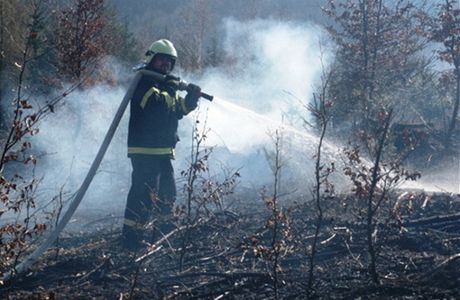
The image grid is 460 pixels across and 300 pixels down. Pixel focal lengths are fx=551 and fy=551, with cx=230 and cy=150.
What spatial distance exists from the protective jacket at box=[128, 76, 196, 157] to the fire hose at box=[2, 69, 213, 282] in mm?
86

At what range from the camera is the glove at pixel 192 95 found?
6.12 meters

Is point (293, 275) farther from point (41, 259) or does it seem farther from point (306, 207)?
point (41, 259)

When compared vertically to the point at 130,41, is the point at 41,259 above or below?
below

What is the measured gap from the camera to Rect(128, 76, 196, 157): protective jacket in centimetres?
577

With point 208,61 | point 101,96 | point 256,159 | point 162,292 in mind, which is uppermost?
point 208,61

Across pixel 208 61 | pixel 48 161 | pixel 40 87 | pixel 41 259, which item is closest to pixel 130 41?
pixel 208 61

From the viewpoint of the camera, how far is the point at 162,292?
4.13m

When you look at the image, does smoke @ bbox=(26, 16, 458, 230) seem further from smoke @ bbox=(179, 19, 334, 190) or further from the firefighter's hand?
the firefighter's hand

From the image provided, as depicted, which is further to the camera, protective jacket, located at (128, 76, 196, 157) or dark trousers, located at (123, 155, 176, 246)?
protective jacket, located at (128, 76, 196, 157)

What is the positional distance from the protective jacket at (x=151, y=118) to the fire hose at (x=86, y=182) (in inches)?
3.4

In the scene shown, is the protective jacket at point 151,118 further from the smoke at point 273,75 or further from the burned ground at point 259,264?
the smoke at point 273,75

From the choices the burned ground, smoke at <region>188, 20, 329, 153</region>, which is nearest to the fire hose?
the burned ground

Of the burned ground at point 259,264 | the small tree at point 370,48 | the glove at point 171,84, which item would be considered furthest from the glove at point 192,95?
the small tree at point 370,48

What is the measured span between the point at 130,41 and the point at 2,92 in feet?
15.0
